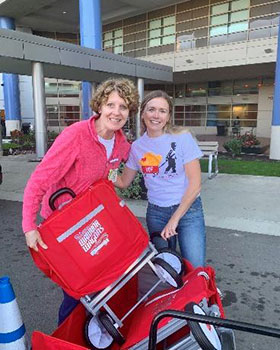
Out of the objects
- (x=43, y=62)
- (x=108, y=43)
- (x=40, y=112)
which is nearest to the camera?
(x=43, y=62)

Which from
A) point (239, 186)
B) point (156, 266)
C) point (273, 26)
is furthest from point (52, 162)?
point (273, 26)

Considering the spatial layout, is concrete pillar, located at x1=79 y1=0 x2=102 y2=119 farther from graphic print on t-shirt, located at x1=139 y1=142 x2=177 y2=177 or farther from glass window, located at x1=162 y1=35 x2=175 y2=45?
graphic print on t-shirt, located at x1=139 y1=142 x2=177 y2=177

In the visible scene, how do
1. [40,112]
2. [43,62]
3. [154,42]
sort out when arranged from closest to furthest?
[43,62] → [40,112] → [154,42]

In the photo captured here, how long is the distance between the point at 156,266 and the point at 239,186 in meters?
5.91

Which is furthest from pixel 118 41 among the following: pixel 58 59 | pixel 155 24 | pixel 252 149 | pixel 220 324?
pixel 220 324

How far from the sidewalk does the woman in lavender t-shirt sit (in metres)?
2.67

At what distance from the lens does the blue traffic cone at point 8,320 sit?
1.79 metres

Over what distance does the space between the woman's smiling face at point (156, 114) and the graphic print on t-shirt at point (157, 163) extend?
6.4 inches

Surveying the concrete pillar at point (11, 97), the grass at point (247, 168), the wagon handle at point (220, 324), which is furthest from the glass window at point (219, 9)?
the wagon handle at point (220, 324)

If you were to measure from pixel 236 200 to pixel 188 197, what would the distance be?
4.38 m

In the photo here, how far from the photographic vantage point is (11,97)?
24531 mm

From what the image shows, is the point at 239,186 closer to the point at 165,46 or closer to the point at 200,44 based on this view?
the point at 200,44

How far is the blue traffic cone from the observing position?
1.79m

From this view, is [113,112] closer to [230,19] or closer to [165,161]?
[165,161]
